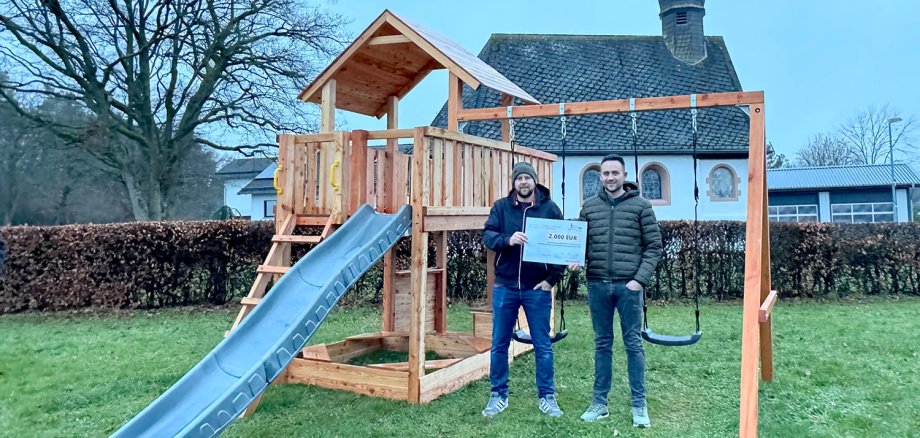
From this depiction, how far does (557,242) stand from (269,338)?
2159mm

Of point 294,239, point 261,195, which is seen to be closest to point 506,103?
point 294,239

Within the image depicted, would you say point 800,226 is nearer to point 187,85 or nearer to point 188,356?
point 188,356

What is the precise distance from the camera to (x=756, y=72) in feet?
188

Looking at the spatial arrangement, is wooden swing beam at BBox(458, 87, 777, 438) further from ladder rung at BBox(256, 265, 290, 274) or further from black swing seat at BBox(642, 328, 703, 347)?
ladder rung at BBox(256, 265, 290, 274)

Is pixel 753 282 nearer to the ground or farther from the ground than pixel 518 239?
nearer to the ground

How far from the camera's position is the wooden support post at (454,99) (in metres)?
5.86

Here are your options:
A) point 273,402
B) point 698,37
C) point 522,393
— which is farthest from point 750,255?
point 698,37

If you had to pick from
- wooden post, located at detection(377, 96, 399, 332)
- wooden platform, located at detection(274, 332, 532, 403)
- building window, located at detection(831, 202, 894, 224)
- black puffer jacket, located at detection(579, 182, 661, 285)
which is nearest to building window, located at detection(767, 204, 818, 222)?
building window, located at detection(831, 202, 894, 224)

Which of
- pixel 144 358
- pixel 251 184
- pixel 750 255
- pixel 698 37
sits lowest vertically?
pixel 144 358

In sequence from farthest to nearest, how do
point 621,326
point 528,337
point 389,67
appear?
point 389,67 → point 528,337 → point 621,326

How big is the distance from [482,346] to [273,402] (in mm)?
2412

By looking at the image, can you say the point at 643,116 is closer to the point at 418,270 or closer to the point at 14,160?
the point at 418,270

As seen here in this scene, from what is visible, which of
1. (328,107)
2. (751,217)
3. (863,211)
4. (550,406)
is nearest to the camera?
Result: (751,217)

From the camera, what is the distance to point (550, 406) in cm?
469
